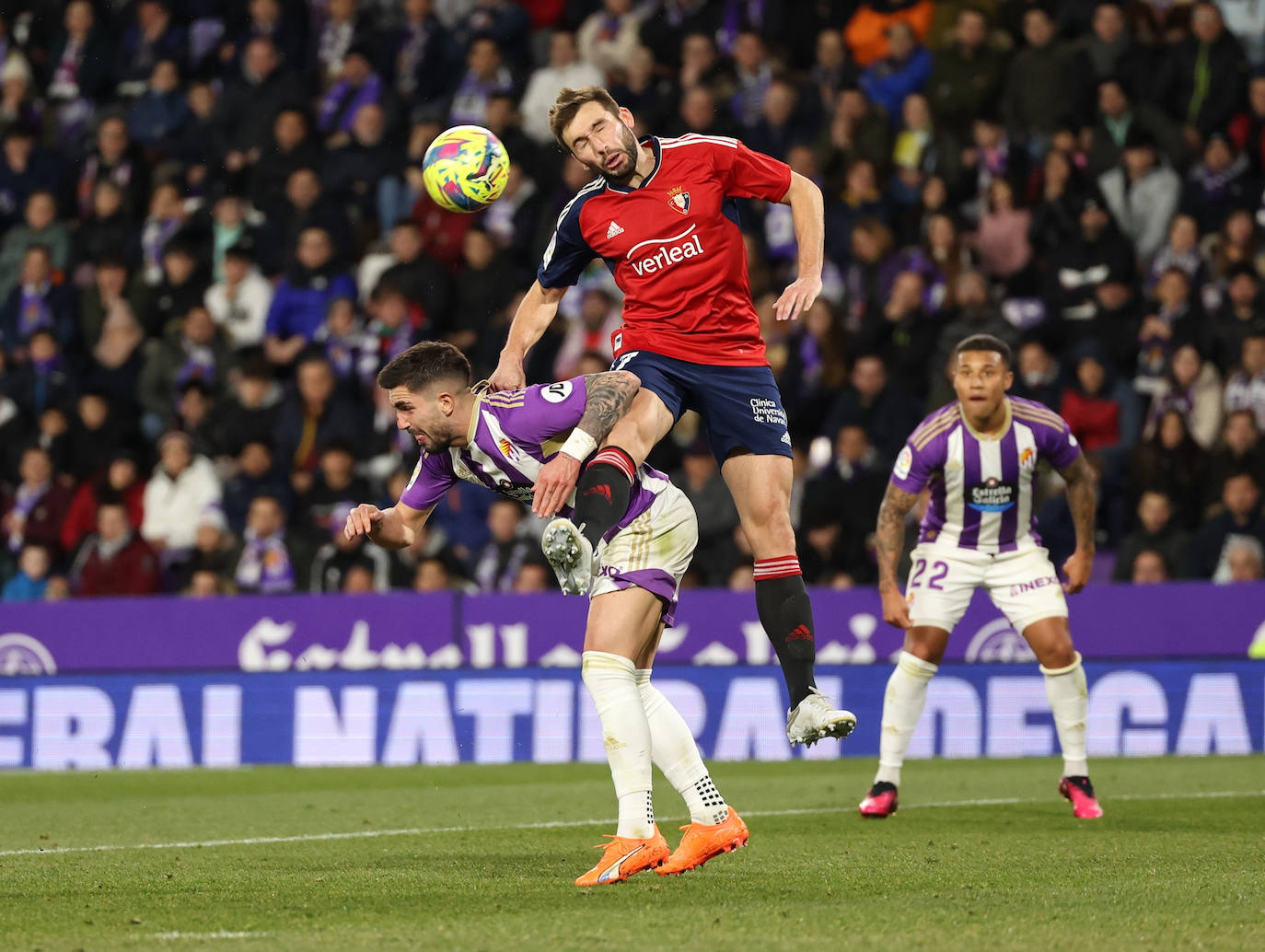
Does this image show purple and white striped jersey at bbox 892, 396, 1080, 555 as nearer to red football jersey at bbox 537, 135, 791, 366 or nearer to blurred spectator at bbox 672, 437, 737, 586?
red football jersey at bbox 537, 135, 791, 366

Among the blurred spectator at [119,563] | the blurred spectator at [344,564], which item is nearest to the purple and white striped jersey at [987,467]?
the blurred spectator at [344,564]

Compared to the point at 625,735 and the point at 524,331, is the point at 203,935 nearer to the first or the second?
the point at 625,735

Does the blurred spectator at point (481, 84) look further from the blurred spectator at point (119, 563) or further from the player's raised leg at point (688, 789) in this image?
the player's raised leg at point (688, 789)

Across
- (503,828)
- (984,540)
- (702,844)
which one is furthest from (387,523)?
(984,540)

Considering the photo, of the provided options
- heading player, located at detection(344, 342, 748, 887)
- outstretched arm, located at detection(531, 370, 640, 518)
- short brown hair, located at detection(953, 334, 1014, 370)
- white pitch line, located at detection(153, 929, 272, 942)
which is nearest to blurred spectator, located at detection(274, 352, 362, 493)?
short brown hair, located at detection(953, 334, 1014, 370)

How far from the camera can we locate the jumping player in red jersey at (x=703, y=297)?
6656 millimetres

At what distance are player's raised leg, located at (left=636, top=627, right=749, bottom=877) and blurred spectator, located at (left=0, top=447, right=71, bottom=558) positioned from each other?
998cm

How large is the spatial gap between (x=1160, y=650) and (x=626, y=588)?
6.97 m

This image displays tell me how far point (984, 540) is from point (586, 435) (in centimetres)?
326

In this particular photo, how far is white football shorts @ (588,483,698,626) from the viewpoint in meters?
6.17

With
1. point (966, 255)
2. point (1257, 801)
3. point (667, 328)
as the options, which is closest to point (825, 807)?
point (1257, 801)

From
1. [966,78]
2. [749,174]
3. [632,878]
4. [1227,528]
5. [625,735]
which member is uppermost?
[966,78]

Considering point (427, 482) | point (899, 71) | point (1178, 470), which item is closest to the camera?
point (427, 482)

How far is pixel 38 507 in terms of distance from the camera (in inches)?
599
